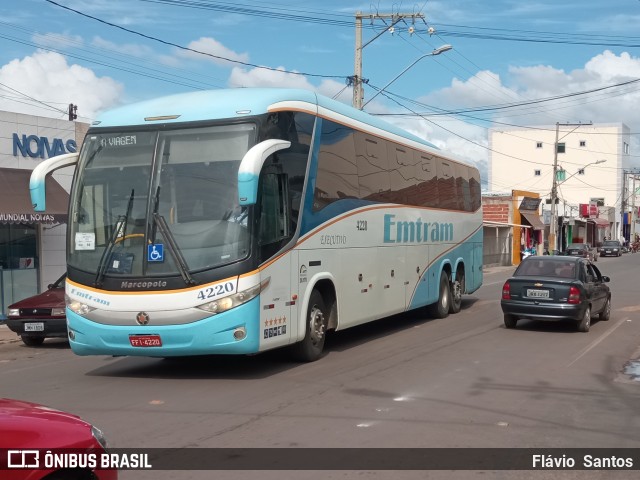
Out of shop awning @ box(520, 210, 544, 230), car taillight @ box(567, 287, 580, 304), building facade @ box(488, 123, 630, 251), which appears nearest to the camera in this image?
car taillight @ box(567, 287, 580, 304)

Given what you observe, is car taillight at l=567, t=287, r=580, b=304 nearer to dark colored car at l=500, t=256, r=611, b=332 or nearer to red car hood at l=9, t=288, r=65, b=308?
dark colored car at l=500, t=256, r=611, b=332

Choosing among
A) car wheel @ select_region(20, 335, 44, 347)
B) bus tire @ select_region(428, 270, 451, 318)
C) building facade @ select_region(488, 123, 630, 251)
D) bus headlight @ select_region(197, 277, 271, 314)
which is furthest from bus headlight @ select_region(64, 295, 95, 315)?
building facade @ select_region(488, 123, 630, 251)

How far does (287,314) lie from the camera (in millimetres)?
10695

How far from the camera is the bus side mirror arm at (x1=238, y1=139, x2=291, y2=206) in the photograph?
8898 millimetres

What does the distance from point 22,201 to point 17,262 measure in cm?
225

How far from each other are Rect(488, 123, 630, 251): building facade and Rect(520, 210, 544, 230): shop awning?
36974mm

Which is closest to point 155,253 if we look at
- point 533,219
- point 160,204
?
point 160,204

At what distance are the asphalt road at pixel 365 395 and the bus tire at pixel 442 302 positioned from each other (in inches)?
125

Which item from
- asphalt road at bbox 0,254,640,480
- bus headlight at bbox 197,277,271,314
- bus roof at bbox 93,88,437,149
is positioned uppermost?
bus roof at bbox 93,88,437,149

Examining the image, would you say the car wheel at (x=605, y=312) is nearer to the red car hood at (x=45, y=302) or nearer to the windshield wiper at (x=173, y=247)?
the windshield wiper at (x=173, y=247)

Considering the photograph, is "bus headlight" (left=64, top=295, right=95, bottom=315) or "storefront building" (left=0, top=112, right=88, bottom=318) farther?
"storefront building" (left=0, top=112, right=88, bottom=318)

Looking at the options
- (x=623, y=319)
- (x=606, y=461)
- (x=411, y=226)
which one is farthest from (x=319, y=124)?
(x=623, y=319)

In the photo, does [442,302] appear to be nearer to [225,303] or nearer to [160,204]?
[225,303]

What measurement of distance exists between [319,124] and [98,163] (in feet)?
10.8
